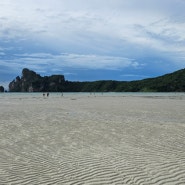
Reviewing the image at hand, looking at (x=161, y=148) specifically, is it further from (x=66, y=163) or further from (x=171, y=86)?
(x=171, y=86)

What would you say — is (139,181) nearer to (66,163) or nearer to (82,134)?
(66,163)

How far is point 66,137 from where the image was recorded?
1467 centimetres

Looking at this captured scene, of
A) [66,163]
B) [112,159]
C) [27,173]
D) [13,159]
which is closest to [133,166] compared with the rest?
[112,159]

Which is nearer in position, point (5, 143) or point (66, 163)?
point (66, 163)

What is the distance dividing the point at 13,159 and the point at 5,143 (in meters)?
2.96

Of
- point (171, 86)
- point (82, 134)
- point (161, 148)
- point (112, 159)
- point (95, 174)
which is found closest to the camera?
point (95, 174)

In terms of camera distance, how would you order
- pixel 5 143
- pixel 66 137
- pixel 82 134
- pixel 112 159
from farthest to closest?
pixel 82 134
pixel 66 137
pixel 5 143
pixel 112 159

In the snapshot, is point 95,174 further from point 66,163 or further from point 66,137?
point 66,137

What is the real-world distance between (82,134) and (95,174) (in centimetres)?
733

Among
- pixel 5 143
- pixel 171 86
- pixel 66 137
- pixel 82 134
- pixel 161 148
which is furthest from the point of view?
pixel 171 86

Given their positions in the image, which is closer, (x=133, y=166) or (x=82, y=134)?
(x=133, y=166)

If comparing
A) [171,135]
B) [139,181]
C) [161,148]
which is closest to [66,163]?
[139,181]

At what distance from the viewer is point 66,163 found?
9578 mm

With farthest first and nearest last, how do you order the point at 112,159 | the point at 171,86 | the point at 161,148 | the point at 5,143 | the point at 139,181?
the point at 171,86 < the point at 5,143 < the point at 161,148 < the point at 112,159 < the point at 139,181
